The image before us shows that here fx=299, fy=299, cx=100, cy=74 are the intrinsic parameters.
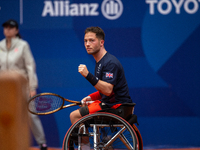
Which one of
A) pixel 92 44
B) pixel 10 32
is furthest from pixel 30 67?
pixel 92 44

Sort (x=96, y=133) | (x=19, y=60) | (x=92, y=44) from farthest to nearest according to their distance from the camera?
(x=19, y=60) → (x=92, y=44) → (x=96, y=133)

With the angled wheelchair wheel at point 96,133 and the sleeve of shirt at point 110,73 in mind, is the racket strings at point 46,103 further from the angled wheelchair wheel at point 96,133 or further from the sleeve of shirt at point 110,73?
the sleeve of shirt at point 110,73

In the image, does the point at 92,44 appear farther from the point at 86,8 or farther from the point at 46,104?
the point at 86,8

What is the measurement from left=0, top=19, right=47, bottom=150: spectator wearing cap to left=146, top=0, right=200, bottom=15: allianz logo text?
1.93 m

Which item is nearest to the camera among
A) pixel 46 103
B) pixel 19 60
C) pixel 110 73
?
pixel 110 73

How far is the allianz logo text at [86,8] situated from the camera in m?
4.46

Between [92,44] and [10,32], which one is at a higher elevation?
[10,32]

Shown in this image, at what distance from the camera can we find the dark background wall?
14.5ft

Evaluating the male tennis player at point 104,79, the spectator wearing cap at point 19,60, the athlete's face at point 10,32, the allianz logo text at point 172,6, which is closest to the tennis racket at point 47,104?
the male tennis player at point 104,79

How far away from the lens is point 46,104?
3033 mm

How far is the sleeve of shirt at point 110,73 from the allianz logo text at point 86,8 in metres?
1.86

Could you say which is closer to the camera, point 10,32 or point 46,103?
point 46,103

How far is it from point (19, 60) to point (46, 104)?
1305 millimetres

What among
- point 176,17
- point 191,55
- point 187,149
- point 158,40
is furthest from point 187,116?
point 176,17
